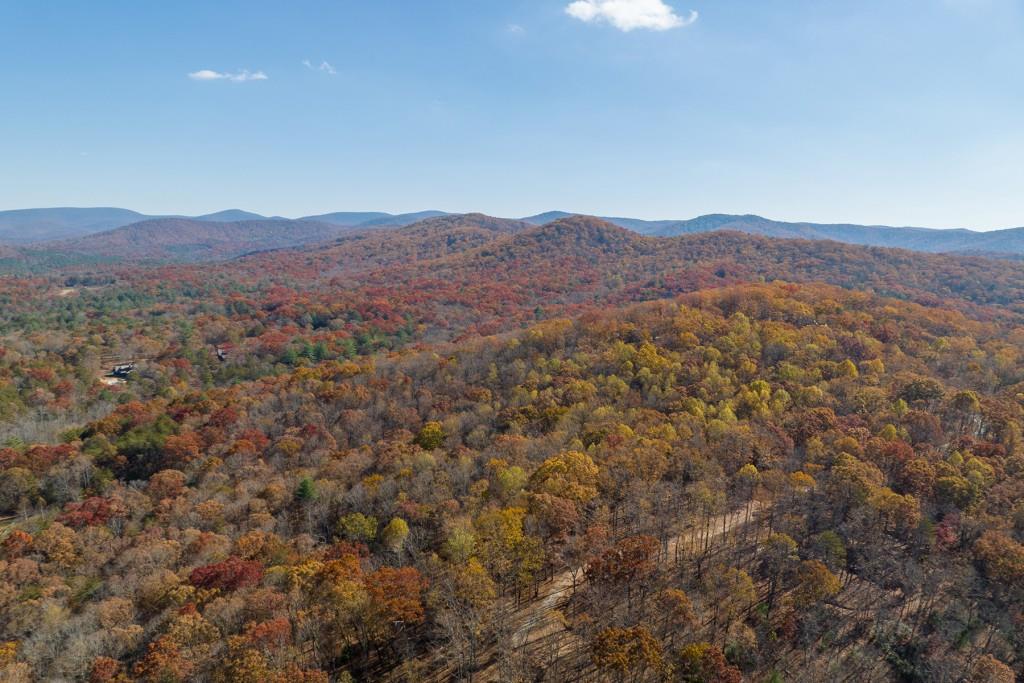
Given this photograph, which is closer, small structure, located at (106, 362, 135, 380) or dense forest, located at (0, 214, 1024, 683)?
dense forest, located at (0, 214, 1024, 683)

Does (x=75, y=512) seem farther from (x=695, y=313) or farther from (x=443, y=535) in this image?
(x=695, y=313)

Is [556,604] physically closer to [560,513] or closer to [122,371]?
[560,513]

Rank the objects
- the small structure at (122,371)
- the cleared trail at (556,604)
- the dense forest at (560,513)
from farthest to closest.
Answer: the small structure at (122,371), the cleared trail at (556,604), the dense forest at (560,513)

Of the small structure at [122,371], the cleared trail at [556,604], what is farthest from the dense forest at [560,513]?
the small structure at [122,371]

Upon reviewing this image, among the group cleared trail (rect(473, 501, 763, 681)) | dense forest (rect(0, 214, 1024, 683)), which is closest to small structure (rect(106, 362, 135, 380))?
dense forest (rect(0, 214, 1024, 683))

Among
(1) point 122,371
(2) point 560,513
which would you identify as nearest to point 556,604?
(2) point 560,513

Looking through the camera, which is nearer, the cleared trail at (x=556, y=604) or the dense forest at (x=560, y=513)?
the dense forest at (x=560, y=513)

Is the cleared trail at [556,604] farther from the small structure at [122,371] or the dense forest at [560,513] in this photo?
the small structure at [122,371]

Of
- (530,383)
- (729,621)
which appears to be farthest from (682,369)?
(729,621)

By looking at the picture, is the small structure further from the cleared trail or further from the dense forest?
the cleared trail
